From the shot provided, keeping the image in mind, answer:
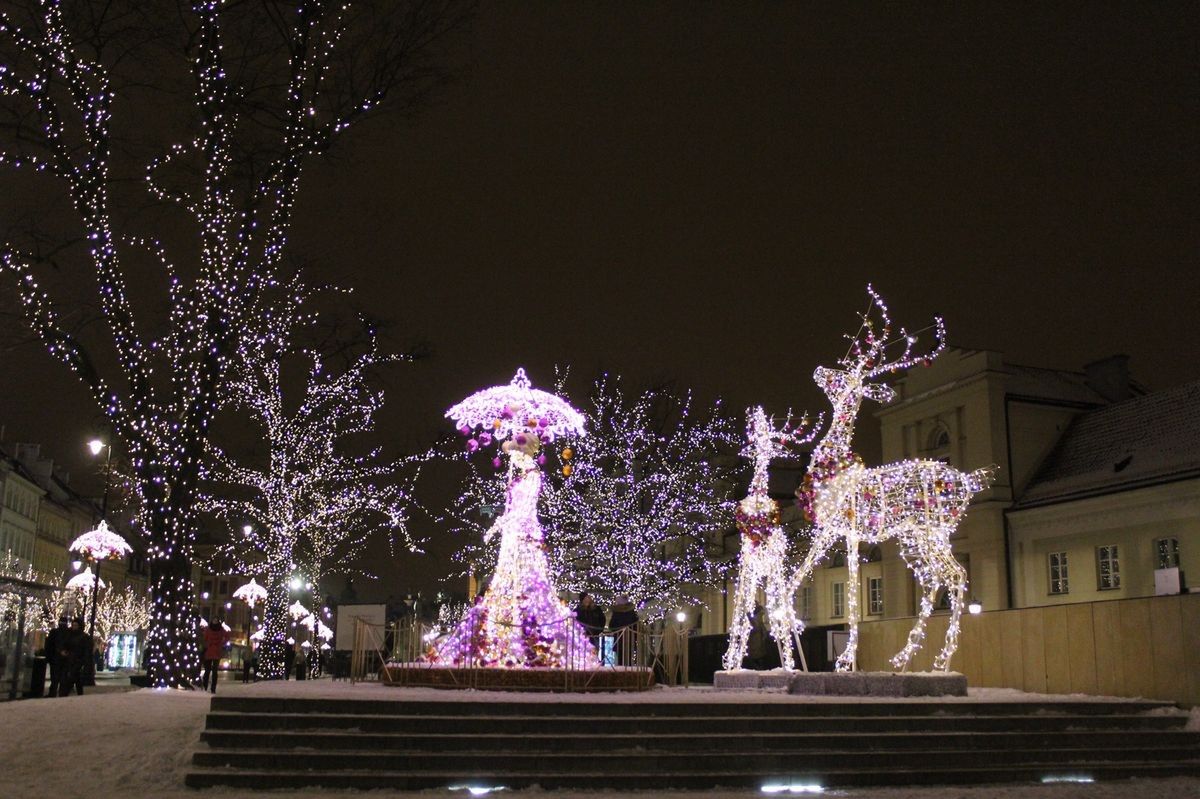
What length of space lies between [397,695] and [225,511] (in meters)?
19.4

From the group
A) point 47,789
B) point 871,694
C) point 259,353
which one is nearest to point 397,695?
point 47,789

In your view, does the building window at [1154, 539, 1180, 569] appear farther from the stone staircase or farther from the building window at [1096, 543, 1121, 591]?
the stone staircase

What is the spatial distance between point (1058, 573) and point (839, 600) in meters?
10.5

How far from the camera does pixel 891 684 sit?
17.0 metres

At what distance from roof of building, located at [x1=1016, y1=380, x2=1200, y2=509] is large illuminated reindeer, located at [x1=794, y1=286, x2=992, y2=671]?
14.5 metres

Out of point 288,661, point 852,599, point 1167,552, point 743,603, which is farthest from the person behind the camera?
point 288,661

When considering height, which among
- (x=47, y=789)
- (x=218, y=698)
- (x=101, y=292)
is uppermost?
(x=101, y=292)

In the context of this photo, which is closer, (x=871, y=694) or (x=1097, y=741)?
(x=1097, y=741)

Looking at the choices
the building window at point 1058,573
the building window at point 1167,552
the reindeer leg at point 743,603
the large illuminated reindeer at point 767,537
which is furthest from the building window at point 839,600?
the large illuminated reindeer at point 767,537

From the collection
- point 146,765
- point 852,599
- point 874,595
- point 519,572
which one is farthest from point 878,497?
point 874,595

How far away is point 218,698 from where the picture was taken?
1309 cm

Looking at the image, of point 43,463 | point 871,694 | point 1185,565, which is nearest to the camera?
point 871,694

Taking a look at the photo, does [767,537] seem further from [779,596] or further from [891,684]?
[891,684]

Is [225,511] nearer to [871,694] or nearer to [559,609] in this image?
[559,609]
